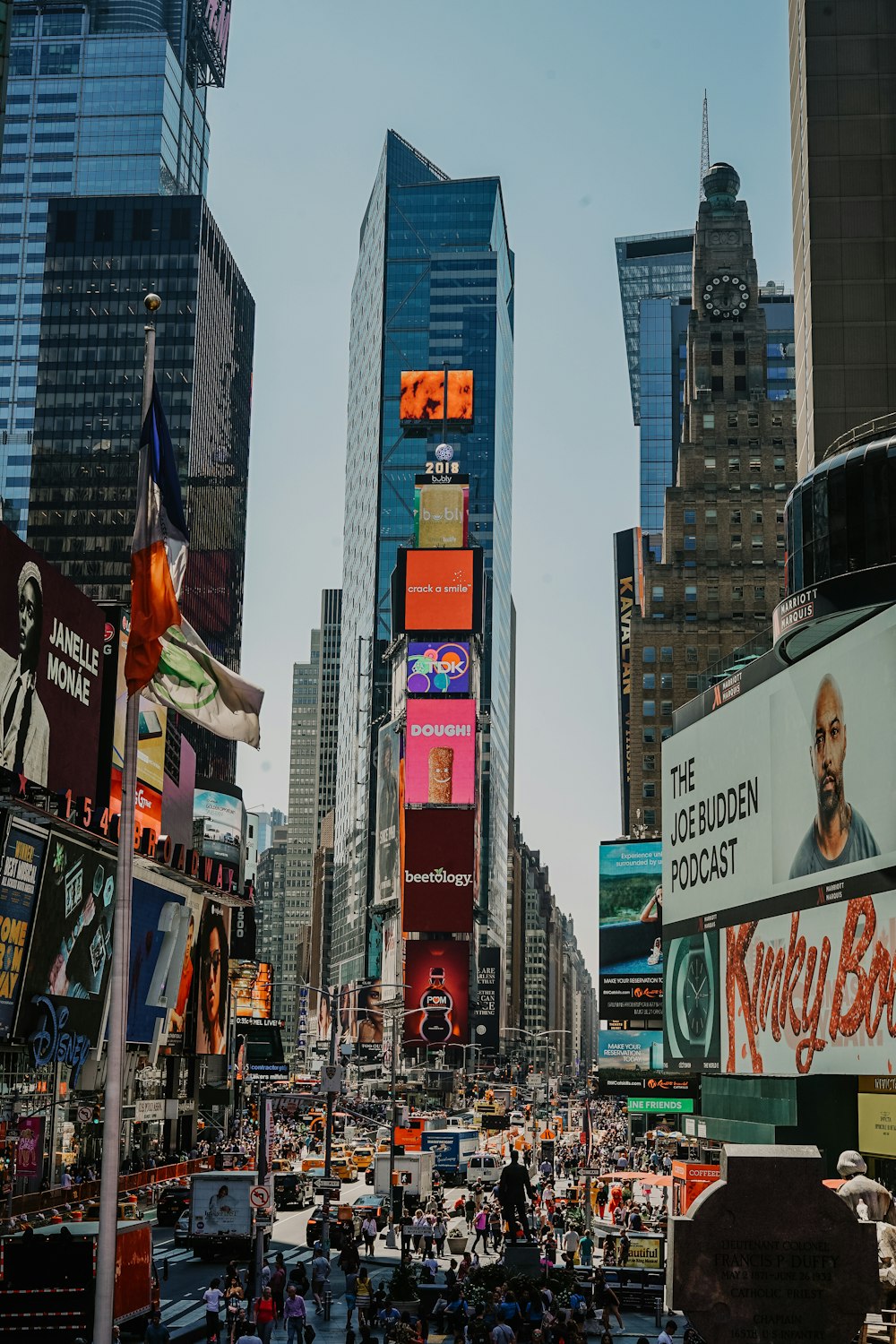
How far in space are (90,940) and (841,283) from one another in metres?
49.6

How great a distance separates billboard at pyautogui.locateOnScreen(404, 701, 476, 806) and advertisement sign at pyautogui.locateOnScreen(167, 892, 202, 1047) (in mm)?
77154

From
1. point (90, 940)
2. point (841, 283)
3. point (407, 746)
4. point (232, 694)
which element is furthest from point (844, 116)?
point (407, 746)

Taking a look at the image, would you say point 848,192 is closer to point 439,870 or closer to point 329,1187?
point 329,1187

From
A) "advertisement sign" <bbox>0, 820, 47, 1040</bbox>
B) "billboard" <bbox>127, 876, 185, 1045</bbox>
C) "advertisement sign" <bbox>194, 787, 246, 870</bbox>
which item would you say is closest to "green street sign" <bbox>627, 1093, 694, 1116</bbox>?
"billboard" <bbox>127, 876, 185, 1045</bbox>

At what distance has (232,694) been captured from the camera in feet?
72.2

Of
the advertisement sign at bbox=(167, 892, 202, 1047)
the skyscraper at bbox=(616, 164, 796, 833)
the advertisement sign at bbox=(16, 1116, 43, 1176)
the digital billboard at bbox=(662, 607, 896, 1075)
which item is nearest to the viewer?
the digital billboard at bbox=(662, 607, 896, 1075)

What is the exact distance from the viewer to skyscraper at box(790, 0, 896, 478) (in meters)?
79.8

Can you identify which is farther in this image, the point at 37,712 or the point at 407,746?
the point at 407,746

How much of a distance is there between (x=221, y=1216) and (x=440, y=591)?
129m

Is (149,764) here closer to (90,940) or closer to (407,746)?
(90,940)

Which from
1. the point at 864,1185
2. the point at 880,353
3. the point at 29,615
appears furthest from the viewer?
the point at 880,353

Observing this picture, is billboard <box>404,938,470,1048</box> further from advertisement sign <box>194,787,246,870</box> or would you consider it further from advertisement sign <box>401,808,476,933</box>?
advertisement sign <box>194,787,246,870</box>

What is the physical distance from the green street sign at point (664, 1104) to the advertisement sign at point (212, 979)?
2515cm

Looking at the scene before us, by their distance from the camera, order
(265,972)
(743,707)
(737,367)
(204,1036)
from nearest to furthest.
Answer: (743,707)
(204,1036)
(265,972)
(737,367)
